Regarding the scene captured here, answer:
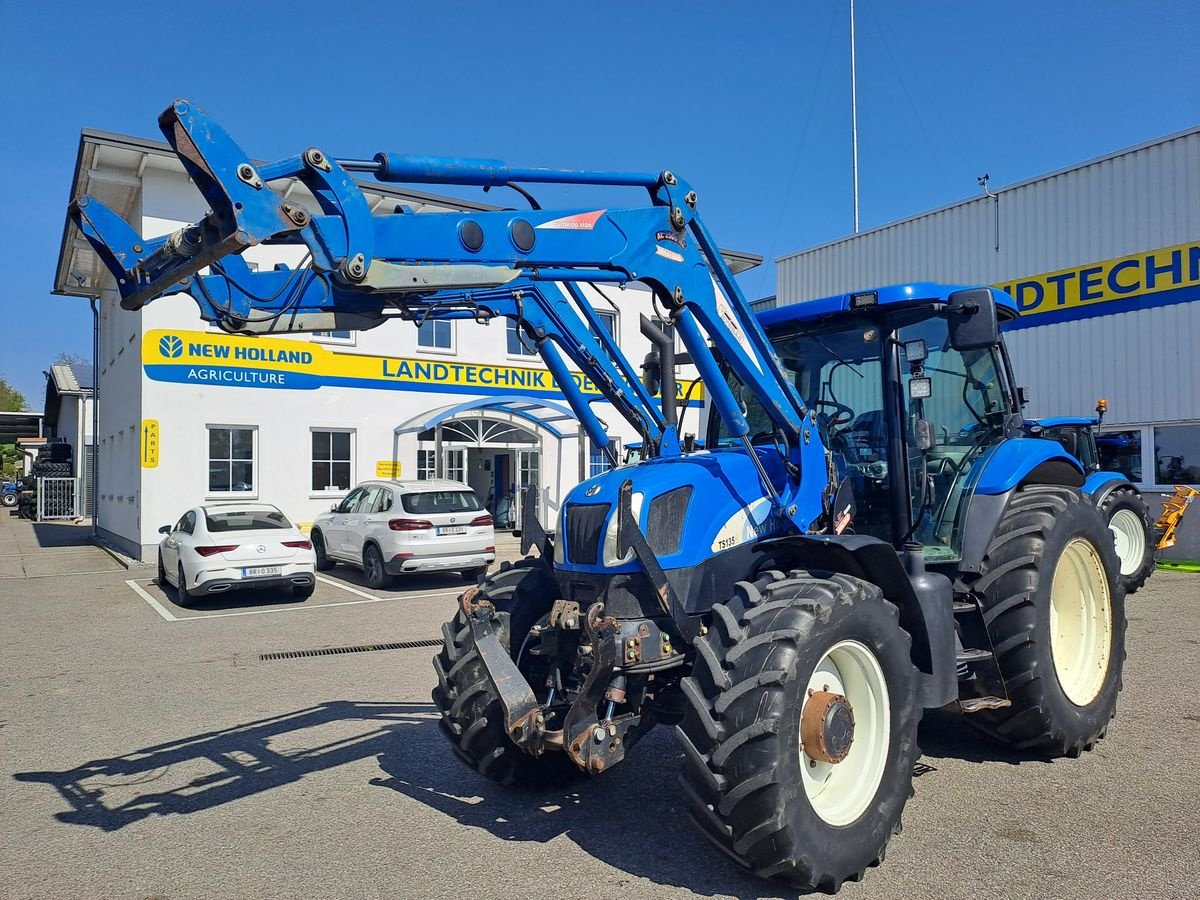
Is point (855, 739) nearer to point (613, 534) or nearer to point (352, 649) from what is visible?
point (613, 534)

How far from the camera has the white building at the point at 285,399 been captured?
16.9 metres

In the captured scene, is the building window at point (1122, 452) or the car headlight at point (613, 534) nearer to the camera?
the car headlight at point (613, 534)

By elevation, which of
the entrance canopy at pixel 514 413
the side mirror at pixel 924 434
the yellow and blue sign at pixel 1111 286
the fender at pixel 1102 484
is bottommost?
the fender at pixel 1102 484

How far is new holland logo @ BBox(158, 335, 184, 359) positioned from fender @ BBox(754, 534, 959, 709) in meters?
15.4

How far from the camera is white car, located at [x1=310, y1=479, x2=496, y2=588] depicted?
13.7 m

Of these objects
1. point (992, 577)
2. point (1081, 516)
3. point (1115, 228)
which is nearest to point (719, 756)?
point (992, 577)

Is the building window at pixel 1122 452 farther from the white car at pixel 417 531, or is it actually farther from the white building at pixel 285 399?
the white car at pixel 417 531

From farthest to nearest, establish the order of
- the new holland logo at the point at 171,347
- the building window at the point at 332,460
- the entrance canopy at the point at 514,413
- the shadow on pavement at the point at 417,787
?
the entrance canopy at the point at 514,413
the building window at the point at 332,460
the new holland logo at the point at 171,347
the shadow on pavement at the point at 417,787

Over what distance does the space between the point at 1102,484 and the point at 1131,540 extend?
96 cm

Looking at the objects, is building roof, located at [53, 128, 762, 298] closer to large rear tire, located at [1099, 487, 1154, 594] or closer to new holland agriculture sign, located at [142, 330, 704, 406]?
new holland agriculture sign, located at [142, 330, 704, 406]

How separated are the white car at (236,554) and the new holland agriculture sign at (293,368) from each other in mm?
3836

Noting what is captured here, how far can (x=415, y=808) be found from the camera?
4691 millimetres

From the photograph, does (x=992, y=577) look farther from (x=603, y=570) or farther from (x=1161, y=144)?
(x=1161, y=144)

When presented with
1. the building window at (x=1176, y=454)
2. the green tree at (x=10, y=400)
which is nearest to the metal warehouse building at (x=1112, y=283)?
the building window at (x=1176, y=454)
